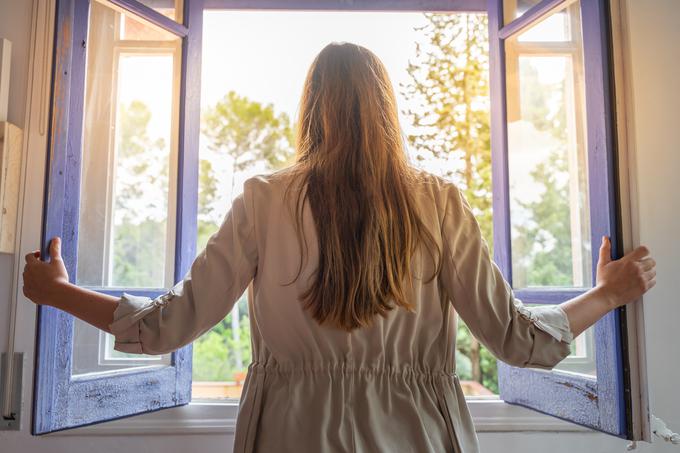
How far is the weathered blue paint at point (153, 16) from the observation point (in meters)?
1.70

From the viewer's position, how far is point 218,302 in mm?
1129

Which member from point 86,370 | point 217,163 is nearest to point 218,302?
point 86,370

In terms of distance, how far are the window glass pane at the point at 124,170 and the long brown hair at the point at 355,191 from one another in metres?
0.80

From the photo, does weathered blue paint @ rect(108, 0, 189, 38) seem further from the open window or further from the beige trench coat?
the open window

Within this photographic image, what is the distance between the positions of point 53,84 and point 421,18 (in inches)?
122

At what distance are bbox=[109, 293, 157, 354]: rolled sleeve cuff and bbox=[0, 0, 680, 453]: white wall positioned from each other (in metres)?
0.71

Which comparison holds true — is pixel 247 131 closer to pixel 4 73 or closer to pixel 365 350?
pixel 4 73

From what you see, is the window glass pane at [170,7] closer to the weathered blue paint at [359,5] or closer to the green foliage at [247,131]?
the weathered blue paint at [359,5]

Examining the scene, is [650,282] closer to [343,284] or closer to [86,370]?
[343,284]

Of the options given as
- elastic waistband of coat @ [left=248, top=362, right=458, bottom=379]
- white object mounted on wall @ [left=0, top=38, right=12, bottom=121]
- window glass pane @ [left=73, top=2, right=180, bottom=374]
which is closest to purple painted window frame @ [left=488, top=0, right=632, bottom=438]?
elastic waistband of coat @ [left=248, top=362, right=458, bottom=379]

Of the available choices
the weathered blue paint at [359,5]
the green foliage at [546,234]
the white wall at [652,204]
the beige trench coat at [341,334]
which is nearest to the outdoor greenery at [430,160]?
the green foliage at [546,234]

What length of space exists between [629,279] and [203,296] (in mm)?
952

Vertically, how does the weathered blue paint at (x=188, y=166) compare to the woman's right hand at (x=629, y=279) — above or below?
above

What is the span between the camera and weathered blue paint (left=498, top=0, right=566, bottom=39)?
167cm
